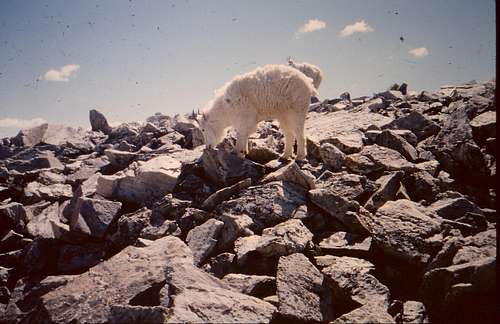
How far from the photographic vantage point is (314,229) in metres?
4.81

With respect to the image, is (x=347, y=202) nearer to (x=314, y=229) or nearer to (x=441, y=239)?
(x=314, y=229)

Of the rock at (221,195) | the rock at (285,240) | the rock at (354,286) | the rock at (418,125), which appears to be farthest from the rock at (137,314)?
the rock at (418,125)

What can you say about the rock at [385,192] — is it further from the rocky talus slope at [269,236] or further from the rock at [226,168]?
the rock at [226,168]

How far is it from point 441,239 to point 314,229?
180cm

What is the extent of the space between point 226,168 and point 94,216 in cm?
281

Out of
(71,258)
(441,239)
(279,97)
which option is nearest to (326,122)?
(279,97)

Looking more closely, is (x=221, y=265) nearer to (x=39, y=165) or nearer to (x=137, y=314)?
(x=137, y=314)

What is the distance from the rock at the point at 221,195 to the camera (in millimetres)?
Result: 5555

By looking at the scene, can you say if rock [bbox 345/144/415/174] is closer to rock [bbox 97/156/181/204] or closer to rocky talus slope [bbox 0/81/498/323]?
rocky talus slope [bbox 0/81/498/323]

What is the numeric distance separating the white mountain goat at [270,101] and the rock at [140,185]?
2167 millimetres

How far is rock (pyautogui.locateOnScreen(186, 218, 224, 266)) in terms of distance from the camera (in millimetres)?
4332

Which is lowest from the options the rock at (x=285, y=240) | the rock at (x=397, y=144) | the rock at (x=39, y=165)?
the rock at (x=285, y=240)

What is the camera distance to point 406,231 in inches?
156

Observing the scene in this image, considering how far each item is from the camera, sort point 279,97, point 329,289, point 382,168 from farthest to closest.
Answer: point 279,97
point 382,168
point 329,289
